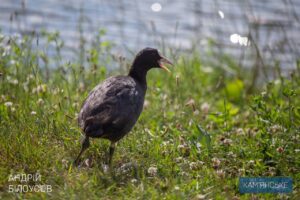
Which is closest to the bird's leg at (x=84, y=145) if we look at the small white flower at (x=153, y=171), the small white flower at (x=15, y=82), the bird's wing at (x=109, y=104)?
the bird's wing at (x=109, y=104)

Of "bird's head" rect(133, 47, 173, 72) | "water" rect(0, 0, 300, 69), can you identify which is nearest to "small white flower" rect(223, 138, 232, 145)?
"bird's head" rect(133, 47, 173, 72)

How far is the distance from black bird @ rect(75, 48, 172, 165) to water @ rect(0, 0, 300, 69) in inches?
191

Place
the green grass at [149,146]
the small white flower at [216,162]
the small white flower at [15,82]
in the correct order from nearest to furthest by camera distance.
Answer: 1. the green grass at [149,146]
2. the small white flower at [216,162]
3. the small white flower at [15,82]

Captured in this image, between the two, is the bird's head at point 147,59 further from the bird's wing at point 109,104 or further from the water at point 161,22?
the water at point 161,22

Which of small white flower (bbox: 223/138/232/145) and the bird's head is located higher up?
the bird's head

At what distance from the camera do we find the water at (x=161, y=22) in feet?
39.1

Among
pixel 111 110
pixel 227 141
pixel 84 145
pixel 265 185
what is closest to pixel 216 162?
pixel 265 185

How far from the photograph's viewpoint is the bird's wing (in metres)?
5.91

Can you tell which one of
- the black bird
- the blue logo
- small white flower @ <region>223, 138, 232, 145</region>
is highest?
the black bird

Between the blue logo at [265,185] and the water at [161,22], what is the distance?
5.22 metres

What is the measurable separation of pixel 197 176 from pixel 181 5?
884 centimetres

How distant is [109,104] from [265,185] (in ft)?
4.83

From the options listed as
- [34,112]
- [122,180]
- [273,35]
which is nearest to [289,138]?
[122,180]

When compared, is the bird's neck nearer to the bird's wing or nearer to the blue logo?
the bird's wing
